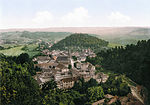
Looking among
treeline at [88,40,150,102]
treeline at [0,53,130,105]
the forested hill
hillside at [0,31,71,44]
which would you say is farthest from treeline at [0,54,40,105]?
hillside at [0,31,71,44]

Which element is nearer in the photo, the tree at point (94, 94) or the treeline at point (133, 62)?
the treeline at point (133, 62)

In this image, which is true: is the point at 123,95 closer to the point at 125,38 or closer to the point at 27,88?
the point at 27,88

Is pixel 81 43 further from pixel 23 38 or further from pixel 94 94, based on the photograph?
pixel 94 94

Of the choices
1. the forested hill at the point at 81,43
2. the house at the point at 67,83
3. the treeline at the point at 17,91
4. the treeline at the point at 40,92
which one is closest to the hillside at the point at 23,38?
the forested hill at the point at 81,43

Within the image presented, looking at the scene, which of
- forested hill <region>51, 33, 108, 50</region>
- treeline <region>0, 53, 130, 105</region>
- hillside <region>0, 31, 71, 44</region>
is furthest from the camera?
hillside <region>0, 31, 71, 44</region>

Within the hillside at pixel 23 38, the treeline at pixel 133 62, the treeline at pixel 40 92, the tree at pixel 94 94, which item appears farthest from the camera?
the hillside at pixel 23 38

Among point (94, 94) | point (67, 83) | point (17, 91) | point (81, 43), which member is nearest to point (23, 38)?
point (81, 43)

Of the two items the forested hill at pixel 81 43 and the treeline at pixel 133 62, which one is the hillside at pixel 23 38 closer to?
the forested hill at pixel 81 43

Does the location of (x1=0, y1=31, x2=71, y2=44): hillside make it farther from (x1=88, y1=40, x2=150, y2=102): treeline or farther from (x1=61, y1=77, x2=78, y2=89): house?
(x1=61, y1=77, x2=78, y2=89): house
